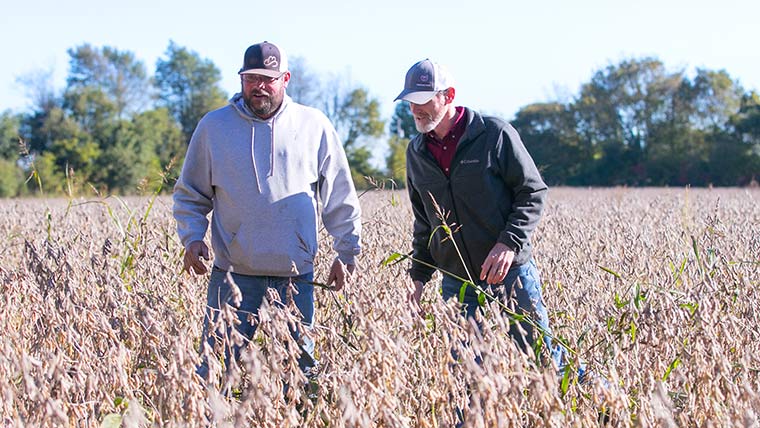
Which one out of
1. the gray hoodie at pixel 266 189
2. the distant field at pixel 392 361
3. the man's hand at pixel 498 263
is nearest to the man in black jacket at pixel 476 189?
the man's hand at pixel 498 263

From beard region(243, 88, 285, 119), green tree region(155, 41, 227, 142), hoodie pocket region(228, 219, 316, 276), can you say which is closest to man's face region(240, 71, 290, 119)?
beard region(243, 88, 285, 119)

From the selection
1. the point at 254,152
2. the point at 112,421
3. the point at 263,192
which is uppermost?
the point at 254,152

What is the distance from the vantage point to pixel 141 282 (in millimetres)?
4164

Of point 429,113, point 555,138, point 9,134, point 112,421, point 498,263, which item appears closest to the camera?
point 112,421

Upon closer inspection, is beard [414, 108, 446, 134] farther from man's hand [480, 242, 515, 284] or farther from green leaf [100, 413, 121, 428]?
green leaf [100, 413, 121, 428]

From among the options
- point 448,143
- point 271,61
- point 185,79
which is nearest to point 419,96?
point 448,143

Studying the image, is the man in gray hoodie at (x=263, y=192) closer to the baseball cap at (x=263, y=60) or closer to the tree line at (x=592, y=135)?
the baseball cap at (x=263, y=60)

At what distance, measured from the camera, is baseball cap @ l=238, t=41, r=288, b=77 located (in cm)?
356

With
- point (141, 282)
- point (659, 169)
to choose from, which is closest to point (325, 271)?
point (141, 282)

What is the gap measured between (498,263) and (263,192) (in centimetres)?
102

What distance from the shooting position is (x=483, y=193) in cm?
347

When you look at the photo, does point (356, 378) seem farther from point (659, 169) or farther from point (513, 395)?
point (659, 169)

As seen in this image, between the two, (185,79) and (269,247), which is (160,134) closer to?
(185,79)

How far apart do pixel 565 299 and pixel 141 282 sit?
78.7 inches
